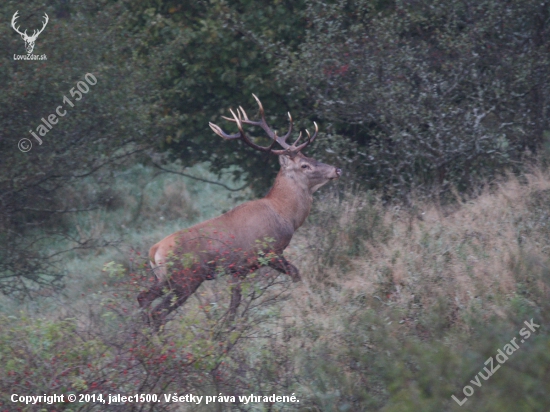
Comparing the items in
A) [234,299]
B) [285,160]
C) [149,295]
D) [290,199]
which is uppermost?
[234,299]

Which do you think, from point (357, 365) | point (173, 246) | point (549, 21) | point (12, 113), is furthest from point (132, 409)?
point (549, 21)

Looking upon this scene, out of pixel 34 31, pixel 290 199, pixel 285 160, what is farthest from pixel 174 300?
pixel 34 31

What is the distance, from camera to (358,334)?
20.4ft

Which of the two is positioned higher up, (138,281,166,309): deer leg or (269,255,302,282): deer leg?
(138,281,166,309): deer leg

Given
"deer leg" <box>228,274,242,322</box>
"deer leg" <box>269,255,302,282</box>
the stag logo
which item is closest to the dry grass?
"deer leg" <box>269,255,302,282</box>

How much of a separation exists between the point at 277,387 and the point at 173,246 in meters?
2.30

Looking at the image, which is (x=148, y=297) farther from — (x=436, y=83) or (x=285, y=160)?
(x=436, y=83)

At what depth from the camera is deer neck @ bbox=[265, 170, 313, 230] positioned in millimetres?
8891

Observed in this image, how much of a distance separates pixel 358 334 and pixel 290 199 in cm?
310

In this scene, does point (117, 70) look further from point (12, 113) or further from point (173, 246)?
point (173, 246)

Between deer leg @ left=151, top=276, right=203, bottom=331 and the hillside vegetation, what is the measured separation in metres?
0.12

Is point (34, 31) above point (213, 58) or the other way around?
above

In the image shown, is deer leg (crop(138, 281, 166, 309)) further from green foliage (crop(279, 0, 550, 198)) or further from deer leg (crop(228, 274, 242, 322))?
green foliage (crop(279, 0, 550, 198))

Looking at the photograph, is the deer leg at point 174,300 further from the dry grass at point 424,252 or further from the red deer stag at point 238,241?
the dry grass at point 424,252
